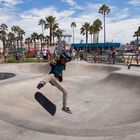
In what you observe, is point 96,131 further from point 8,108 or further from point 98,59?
point 98,59

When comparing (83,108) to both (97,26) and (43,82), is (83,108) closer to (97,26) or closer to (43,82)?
(43,82)

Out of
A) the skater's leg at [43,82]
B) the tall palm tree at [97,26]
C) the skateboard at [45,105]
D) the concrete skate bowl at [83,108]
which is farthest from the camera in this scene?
the tall palm tree at [97,26]

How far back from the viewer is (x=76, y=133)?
5742mm

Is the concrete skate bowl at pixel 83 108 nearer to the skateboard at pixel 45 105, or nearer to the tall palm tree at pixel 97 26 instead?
the skateboard at pixel 45 105

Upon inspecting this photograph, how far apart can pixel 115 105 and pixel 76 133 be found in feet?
16.4

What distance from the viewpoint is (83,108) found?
10320 millimetres

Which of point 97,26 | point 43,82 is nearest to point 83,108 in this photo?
point 43,82

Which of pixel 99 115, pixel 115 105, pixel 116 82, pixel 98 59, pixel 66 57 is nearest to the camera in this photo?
pixel 66 57

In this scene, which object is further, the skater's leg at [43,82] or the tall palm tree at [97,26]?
the tall palm tree at [97,26]

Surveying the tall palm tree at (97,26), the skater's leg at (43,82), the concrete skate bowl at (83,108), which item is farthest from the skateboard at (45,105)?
the tall palm tree at (97,26)

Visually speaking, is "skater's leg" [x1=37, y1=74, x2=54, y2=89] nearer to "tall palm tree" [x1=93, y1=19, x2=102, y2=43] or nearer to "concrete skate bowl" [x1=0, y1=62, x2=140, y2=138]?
"concrete skate bowl" [x1=0, y1=62, x2=140, y2=138]

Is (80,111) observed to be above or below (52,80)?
below

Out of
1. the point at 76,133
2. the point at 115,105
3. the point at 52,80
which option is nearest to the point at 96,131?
the point at 76,133

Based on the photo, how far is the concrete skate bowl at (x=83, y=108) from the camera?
237 inches
